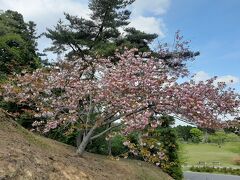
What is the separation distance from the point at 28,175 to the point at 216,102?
23.6 ft

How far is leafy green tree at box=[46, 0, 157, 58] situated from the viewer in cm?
2688

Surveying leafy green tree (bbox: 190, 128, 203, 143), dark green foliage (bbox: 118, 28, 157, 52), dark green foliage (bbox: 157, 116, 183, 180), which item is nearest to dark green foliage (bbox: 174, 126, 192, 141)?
leafy green tree (bbox: 190, 128, 203, 143)

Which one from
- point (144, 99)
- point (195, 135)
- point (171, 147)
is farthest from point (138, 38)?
point (195, 135)

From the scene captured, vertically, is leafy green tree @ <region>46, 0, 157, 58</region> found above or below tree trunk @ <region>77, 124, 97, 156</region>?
above

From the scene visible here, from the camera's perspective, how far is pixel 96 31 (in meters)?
28.1

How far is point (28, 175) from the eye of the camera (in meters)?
6.54

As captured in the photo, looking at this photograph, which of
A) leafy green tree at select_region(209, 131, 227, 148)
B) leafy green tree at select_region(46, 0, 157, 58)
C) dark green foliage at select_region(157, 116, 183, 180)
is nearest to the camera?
dark green foliage at select_region(157, 116, 183, 180)

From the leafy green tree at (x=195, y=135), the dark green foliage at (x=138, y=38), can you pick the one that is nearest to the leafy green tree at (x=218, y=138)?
the leafy green tree at (x=195, y=135)

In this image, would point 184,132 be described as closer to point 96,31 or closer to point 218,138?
point 218,138

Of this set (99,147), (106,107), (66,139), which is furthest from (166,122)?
(106,107)

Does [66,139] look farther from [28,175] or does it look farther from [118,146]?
[28,175]

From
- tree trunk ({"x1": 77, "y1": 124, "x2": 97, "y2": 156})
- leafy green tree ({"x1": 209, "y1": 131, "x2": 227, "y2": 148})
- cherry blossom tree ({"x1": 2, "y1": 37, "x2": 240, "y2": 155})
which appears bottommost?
tree trunk ({"x1": 77, "y1": 124, "x2": 97, "y2": 156})

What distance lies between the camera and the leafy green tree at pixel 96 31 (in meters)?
26.9

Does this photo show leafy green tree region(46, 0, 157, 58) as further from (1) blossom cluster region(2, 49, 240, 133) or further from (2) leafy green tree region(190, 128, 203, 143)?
(2) leafy green tree region(190, 128, 203, 143)
